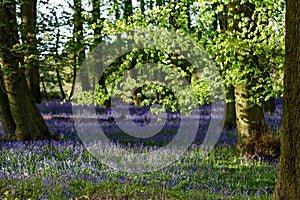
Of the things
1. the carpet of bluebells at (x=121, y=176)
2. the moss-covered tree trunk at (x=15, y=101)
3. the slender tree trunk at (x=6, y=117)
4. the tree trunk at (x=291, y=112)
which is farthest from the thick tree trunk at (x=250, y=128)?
the slender tree trunk at (x=6, y=117)

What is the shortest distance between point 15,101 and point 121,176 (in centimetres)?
405

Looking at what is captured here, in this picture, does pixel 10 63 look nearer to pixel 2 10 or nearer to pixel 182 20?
pixel 2 10

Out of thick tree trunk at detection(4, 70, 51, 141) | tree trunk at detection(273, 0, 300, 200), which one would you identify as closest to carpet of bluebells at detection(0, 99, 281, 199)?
thick tree trunk at detection(4, 70, 51, 141)

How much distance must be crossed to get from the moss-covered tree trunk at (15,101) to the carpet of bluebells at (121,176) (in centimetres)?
49

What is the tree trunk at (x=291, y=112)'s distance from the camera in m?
3.93

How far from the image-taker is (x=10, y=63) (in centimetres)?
911

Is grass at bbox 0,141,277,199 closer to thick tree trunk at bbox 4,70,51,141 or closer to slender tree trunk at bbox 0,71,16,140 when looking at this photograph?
thick tree trunk at bbox 4,70,51,141

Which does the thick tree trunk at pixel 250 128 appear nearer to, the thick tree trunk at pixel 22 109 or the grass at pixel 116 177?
the grass at pixel 116 177

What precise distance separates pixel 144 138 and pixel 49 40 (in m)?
4.13

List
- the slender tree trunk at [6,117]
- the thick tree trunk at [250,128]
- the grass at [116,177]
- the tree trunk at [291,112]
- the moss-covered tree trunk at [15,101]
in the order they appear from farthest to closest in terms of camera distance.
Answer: the slender tree trunk at [6,117]
the moss-covered tree trunk at [15,101]
the thick tree trunk at [250,128]
the grass at [116,177]
the tree trunk at [291,112]

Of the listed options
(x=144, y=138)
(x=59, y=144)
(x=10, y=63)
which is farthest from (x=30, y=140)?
(x=144, y=138)

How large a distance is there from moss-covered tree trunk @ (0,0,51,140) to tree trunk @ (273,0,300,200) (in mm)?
6630

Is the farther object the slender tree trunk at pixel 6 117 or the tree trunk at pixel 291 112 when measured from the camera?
the slender tree trunk at pixel 6 117

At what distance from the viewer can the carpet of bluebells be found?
18.0 feet
